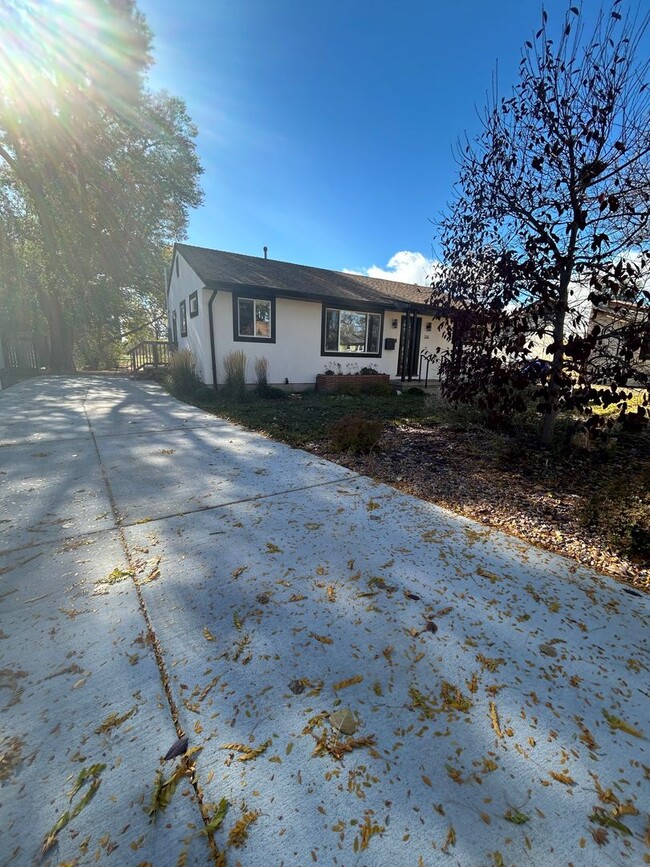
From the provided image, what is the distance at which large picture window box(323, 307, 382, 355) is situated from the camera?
10606 mm

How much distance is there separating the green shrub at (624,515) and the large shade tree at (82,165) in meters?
17.8

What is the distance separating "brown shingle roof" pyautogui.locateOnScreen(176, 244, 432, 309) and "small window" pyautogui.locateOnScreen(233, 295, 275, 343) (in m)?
0.50

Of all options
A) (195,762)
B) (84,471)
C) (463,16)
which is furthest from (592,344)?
(463,16)

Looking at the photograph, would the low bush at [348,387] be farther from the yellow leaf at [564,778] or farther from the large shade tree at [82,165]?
the large shade tree at [82,165]

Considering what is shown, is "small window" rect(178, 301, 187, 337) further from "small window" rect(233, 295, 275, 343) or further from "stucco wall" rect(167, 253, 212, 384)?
"small window" rect(233, 295, 275, 343)

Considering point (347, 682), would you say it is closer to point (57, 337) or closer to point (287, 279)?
point (287, 279)

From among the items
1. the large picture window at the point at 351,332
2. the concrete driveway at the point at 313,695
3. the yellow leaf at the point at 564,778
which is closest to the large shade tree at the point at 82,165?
the large picture window at the point at 351,332

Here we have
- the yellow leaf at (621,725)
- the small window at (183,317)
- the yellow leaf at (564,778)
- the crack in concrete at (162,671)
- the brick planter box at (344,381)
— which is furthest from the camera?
the small window at (183,317)

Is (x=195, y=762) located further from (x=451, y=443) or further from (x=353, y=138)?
(x=353, y=138)

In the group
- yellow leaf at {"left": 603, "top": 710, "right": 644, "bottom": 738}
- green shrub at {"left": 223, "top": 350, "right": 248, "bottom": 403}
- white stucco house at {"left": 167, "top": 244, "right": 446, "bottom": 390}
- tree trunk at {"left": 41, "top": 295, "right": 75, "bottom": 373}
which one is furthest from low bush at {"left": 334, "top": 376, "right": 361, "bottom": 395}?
tree trunk at {"left": 41, "top": 295, "right": 75, "bottom": 373}

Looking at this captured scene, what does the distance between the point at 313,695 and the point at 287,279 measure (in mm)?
10534

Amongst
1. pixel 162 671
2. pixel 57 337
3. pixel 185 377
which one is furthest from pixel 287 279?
pixel 57 337

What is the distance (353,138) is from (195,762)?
10951 mm

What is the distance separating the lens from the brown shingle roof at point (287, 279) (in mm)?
8969
